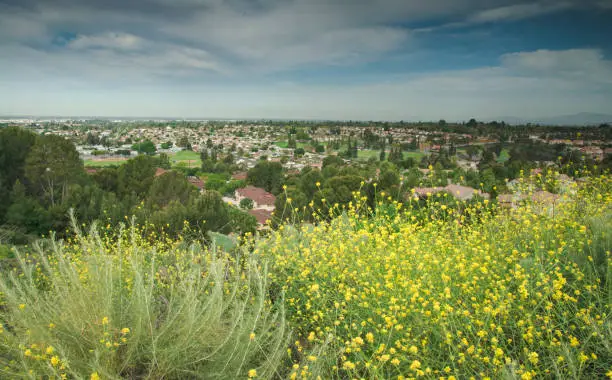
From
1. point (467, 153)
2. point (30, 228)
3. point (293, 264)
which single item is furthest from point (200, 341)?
point (467, 153)

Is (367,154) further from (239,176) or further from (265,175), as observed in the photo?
(239,176)

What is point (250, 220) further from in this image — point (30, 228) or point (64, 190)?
point (64, 190)

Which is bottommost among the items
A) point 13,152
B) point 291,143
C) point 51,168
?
point 51,168

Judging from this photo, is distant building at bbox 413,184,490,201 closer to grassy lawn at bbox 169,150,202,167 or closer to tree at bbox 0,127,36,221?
tree at bbox 0,127,36,221

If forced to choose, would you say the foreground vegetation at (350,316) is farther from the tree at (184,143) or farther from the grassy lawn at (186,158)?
the tree at (184,143)

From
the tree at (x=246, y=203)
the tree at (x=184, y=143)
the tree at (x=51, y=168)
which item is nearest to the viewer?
the tree at (x=51, y=168)

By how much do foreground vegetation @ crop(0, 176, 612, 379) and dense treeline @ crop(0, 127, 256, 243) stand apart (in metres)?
11.8

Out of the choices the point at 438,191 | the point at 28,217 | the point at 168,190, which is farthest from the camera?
the point at 168,190

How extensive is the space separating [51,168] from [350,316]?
85.4 ft

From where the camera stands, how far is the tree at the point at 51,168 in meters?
22.1

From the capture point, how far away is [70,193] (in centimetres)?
2069

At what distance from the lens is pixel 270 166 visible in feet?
152

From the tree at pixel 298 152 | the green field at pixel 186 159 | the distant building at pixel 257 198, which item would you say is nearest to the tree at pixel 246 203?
the distant building at pixel 257 198

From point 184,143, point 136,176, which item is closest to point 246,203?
point 136,176
